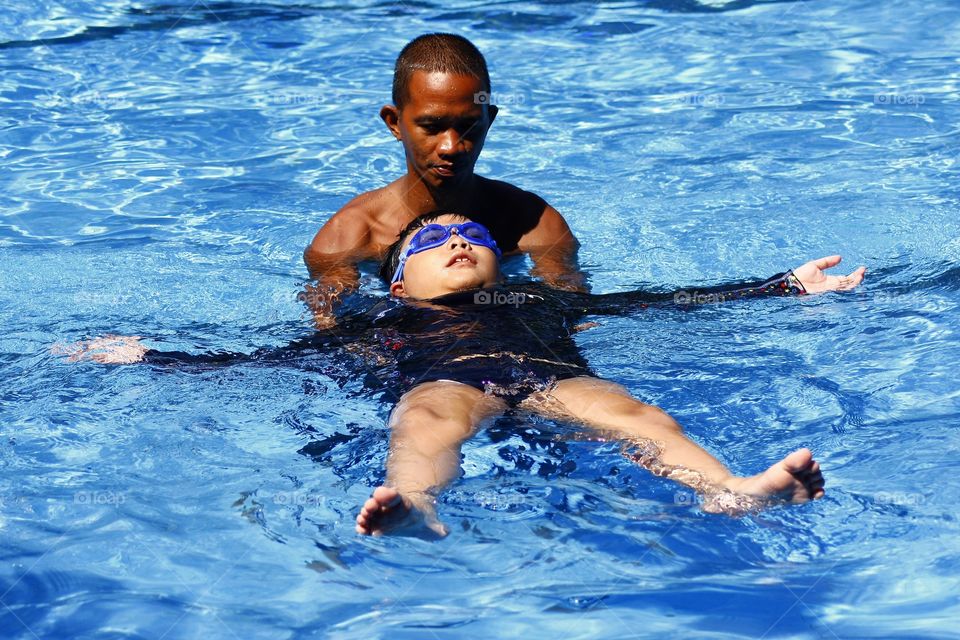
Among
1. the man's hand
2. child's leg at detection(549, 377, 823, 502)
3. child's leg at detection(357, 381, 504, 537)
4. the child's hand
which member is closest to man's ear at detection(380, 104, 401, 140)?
the child's hand

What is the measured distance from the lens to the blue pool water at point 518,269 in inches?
125

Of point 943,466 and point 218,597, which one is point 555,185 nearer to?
point 943,466

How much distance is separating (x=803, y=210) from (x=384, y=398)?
3.18 metres

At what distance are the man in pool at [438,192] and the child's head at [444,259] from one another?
327 millimetres

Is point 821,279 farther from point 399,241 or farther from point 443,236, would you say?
point 399,241

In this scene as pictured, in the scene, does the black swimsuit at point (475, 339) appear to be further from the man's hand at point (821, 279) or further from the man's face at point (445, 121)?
the man's face at point (445, 121)

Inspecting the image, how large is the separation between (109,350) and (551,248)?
214cm

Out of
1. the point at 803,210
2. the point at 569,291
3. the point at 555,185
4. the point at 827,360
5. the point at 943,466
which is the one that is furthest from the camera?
the point at 555,185

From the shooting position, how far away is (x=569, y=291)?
4.90m

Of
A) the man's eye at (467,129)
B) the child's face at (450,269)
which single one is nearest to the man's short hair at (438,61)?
the man's eye at (467,129)

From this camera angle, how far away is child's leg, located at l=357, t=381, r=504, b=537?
119 inches

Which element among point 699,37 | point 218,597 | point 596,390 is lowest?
point 218,597

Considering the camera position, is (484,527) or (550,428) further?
(550,428)

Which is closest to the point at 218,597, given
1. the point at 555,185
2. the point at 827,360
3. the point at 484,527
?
the point at 484,527
